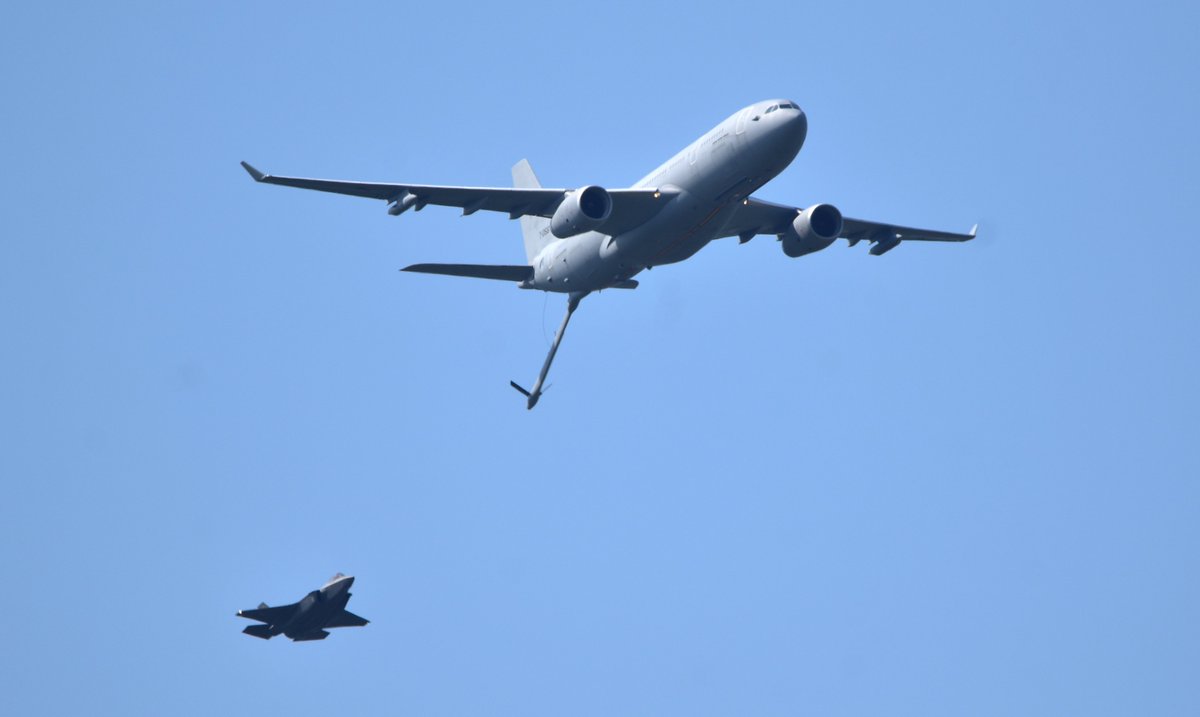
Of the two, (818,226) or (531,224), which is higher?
(531,224)

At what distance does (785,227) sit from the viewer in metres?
46.9

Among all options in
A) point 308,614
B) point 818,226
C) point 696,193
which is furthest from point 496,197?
point 308,614

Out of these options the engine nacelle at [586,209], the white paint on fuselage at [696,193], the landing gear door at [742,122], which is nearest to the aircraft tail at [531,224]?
the white paint on fuselage at [696,193]

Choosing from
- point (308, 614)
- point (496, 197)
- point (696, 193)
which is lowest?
point (308, 614)

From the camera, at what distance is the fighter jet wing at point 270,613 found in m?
45.6

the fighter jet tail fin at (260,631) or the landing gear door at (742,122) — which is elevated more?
the landing gear door at (742,122)

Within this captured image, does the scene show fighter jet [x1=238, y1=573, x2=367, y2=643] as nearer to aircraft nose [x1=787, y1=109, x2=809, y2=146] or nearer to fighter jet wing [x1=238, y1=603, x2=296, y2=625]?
fighter jet wing [x1=238, y1=603, x2=296, y2=625]

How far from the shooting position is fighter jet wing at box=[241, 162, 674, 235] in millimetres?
40781

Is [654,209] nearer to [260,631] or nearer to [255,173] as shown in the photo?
[255,173]

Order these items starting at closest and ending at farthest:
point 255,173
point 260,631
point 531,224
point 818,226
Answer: point 255,173
point 818,226
point 260,631
point 531,224

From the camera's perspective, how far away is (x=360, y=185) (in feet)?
134

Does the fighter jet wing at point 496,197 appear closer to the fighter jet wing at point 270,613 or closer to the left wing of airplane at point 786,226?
the left wing of airplane at point 786,226

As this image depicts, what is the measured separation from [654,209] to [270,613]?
16.0 meters

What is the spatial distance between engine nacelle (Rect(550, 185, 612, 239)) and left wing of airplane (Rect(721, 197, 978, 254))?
4.84 meters
